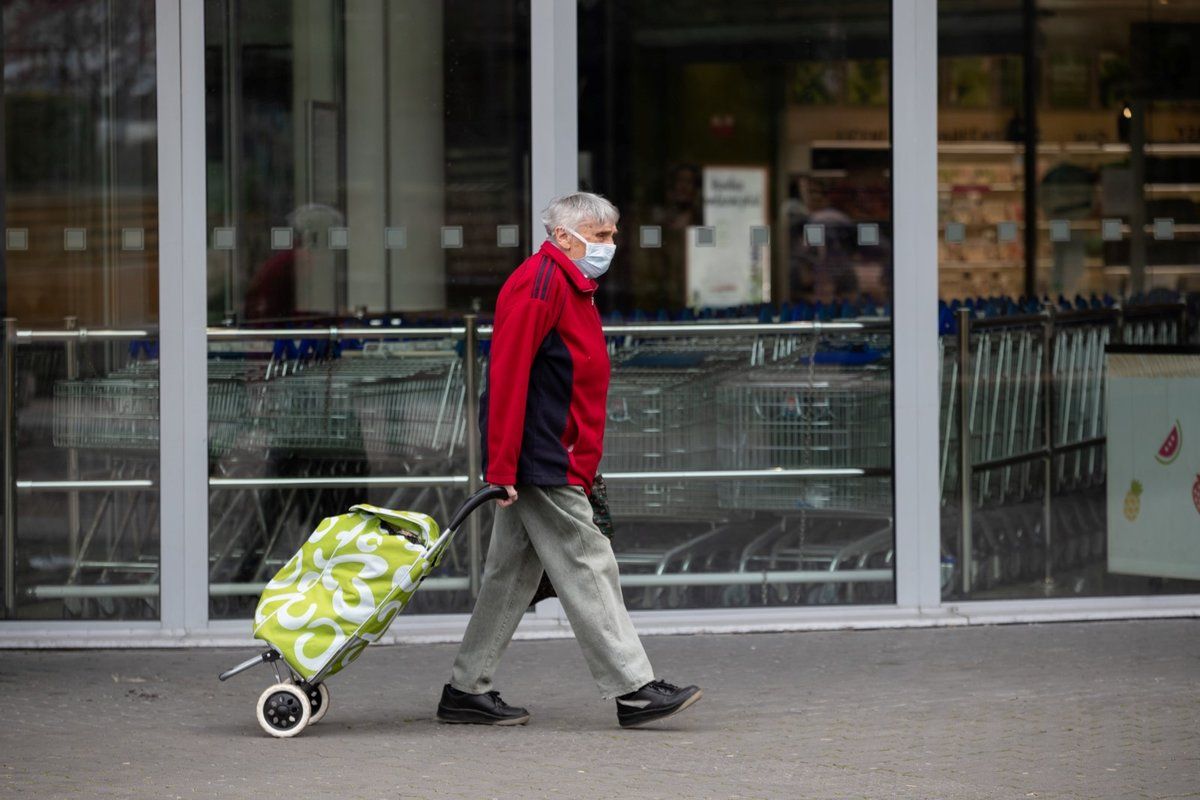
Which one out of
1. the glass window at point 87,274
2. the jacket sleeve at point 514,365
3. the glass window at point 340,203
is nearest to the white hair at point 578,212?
the jacket sleeve at point 514,365

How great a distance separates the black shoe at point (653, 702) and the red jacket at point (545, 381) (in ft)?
2.49

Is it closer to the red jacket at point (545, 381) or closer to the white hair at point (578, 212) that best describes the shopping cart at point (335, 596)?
the red jacket at point (545, 381)

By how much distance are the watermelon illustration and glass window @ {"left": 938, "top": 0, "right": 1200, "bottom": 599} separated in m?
0.01

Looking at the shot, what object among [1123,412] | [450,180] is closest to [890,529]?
[1123,412]

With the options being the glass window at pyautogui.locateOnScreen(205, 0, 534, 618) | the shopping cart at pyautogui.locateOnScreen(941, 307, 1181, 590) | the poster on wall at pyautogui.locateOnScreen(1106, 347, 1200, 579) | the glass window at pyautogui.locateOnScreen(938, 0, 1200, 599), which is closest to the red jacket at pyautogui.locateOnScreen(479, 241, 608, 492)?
the glass window at pyautogui.locateOnScreen(205, 0, 534, 618)

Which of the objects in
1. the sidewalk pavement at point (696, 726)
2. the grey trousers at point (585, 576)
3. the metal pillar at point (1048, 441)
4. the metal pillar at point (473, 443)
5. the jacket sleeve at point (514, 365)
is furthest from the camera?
the metal pillar at point (1048, 441)

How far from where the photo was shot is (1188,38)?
9.15 m

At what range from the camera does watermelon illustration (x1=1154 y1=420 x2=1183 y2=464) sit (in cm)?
905

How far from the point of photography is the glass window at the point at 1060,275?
8.87 metres

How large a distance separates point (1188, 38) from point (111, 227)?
527 centimetres

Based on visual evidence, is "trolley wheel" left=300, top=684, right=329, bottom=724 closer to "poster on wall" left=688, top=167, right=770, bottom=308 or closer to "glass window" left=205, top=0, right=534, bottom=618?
"glass window" left=205, top=0, right=534, bottom=618

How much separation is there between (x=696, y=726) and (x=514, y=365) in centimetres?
150

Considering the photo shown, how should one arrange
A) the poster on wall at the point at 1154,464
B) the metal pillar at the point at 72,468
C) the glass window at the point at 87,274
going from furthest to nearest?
the poster on wall at the point at 1154,464
the metal pillar at the point at 72,468
the glass window at the point at 87,274

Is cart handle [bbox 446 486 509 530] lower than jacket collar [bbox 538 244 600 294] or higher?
lower
